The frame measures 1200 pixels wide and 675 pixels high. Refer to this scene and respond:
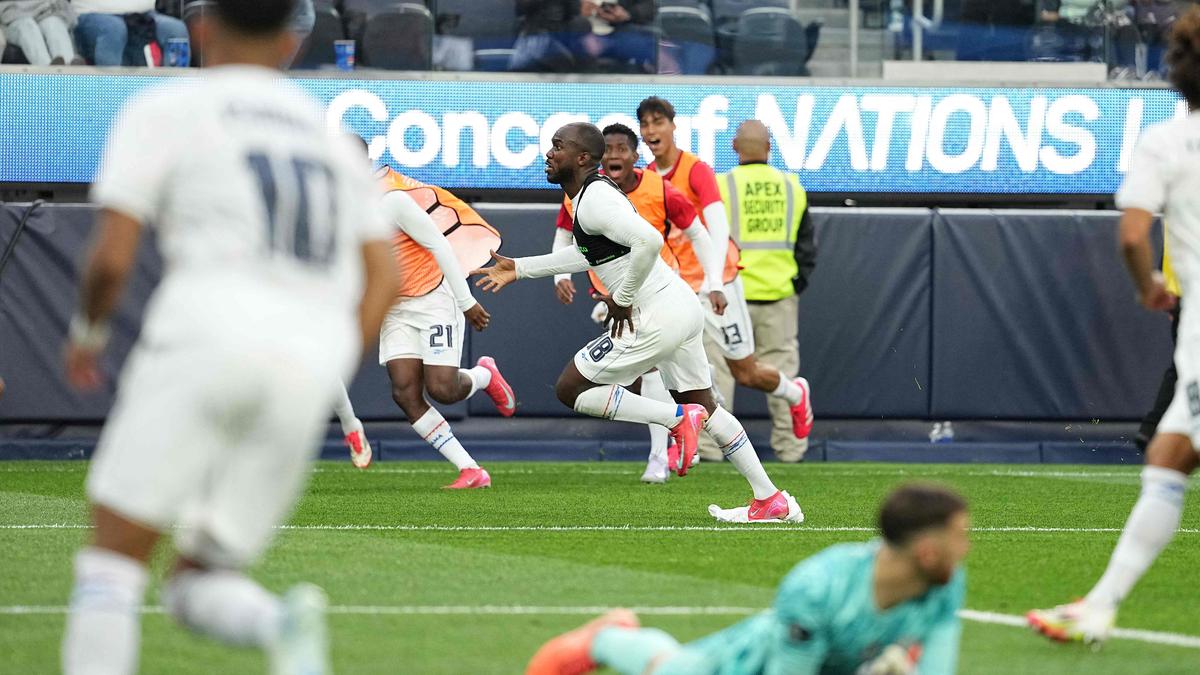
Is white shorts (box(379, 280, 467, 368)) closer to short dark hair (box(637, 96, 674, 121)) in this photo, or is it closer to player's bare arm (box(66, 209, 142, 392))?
short dark hair (box(637, 96, 674, 121))

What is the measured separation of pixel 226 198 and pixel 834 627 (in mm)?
1661

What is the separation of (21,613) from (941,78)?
1178 centimetres

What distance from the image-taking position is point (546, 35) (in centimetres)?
1638

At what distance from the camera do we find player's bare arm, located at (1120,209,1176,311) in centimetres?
571

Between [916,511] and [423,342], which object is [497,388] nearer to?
[423,342]

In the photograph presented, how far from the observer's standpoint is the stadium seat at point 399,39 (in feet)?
53.1

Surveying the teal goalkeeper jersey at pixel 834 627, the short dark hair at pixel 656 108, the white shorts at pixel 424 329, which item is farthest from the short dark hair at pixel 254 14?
the short dark hair at pixel 656 108

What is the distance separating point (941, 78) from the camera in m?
16.5

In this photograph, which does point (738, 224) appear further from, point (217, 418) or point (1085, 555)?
point (217, 418)

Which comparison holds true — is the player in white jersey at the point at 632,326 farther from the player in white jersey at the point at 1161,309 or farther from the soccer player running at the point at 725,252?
the player in white jersey at the point at 1161,309

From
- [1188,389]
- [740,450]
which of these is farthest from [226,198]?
[740,450]

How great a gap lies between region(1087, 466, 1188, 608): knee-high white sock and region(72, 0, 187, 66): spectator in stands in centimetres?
1187

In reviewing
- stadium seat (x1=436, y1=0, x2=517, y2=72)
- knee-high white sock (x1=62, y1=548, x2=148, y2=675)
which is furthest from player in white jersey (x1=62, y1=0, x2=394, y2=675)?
stadium seat (x1=436, y1=0, x2=517, y2=72)

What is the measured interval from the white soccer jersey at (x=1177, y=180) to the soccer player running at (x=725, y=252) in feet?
19.9
